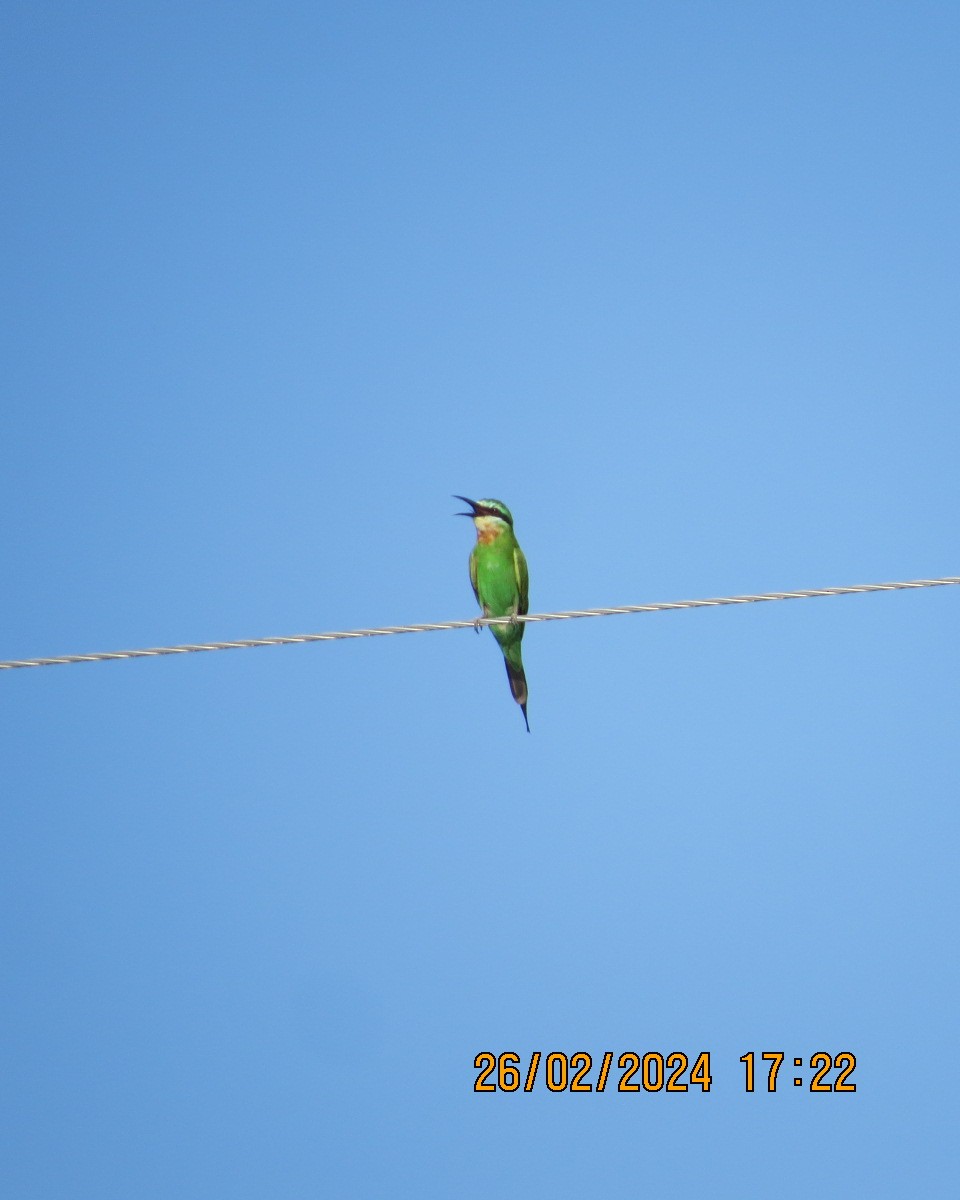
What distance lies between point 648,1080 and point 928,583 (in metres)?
4.53

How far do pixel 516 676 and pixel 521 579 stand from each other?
70 cm

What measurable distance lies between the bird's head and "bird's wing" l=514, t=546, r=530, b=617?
0.57 ft

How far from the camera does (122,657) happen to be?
4.94 metres

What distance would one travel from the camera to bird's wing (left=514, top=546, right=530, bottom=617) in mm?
8914

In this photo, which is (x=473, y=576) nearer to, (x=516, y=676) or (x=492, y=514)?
(x=492, y=514)

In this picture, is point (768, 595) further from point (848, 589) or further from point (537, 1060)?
point (537, 1060)

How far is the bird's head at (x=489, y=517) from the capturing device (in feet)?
29.2

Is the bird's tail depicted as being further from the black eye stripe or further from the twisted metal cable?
the twisted metal cable

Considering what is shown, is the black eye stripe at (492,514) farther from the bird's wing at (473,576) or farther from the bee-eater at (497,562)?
the bird's wing at (473,576)

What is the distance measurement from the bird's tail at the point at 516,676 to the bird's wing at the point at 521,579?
40 cm

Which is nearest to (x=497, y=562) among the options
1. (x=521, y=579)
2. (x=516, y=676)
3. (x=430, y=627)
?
(x=521, y=579)

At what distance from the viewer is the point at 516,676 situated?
862cm

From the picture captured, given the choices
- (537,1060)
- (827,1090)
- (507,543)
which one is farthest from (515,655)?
(827,1090)

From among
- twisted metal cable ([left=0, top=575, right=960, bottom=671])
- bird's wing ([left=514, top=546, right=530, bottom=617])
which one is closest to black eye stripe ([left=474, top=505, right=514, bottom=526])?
bird's wing ([left=514, top=546, right=530, bottom=617])
